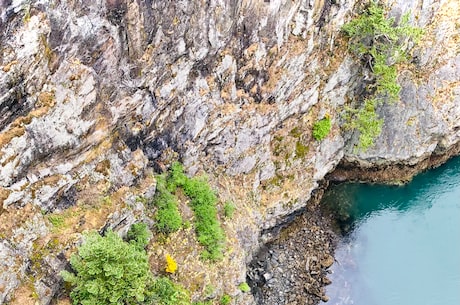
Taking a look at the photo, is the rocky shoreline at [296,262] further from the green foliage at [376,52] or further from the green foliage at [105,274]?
the green foliage at [105,274]

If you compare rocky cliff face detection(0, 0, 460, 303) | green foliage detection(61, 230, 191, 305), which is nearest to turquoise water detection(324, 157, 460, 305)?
rocky cliff face detection(0, 0, 460, 303)

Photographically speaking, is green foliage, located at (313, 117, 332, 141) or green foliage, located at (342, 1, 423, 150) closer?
green foliage, located at (342, 1, 423, 150)

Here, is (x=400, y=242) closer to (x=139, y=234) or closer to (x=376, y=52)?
(x=376, y=52)

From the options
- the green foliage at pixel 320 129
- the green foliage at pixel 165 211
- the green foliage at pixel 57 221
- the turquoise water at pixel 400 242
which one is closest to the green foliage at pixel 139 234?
the green foliage at pixel 165 211

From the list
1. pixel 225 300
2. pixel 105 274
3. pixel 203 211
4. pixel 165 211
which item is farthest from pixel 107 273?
pixel 225 300

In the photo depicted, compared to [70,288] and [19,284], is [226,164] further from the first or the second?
[19,284]

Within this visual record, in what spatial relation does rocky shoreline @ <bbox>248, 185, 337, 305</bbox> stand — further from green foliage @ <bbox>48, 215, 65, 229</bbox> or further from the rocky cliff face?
green foliage @ <bbox>48, 215, 65, 229</bbox>

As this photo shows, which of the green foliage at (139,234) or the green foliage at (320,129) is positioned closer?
the green foliage at (139,234)
